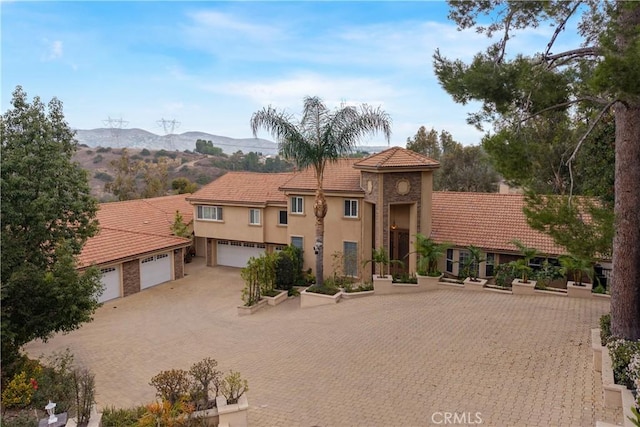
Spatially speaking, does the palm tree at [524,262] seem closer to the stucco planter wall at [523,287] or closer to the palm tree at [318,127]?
→ the stucco planter wall at [523,287]

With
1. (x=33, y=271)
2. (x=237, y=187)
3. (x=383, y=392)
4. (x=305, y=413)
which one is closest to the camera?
(x=305, y=413)

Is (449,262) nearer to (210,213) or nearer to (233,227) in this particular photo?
(233,227)

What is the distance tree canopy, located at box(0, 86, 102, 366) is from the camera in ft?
35.0

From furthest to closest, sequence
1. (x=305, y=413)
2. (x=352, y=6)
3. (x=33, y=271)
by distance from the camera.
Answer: (x=352, y=6)
(x=33, y=271)
(x=305, y=413)

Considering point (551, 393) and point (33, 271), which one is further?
point (33, 271)

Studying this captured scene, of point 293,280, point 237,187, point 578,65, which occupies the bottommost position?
point 293,280

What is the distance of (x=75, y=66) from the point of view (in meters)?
18.8

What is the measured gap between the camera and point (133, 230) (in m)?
29.0

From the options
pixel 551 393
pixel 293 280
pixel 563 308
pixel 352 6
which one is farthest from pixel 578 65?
pixel 293 280

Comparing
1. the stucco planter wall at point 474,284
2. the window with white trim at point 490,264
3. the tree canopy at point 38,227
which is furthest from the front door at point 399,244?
the tree canopy at point 38,227

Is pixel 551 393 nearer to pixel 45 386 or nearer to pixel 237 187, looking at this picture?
pixel 45 386

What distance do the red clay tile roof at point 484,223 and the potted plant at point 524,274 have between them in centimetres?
148

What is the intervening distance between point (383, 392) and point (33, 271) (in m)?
8.71

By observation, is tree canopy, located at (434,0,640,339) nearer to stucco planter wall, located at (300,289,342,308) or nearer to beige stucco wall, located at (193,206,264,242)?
stucco planter wall, located at (300,289,342,308)
